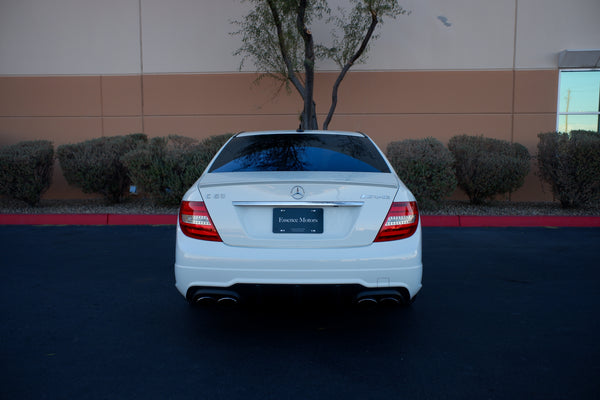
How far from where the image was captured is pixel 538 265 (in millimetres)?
5469

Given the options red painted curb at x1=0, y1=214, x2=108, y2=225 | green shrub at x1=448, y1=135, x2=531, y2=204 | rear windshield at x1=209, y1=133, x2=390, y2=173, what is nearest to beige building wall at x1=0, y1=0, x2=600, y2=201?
green shrub at x1=448, y1=135, x2=531, y2=204

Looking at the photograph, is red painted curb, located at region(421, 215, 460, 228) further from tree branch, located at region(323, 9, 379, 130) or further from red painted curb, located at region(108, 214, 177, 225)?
red painted curb, located at region(108, 214, 177, 225)

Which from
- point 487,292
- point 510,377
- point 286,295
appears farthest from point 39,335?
point 487,292

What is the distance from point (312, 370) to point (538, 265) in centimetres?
369

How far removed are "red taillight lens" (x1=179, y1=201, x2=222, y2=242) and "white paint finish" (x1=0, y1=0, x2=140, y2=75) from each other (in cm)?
951

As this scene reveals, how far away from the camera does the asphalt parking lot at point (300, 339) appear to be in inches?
107

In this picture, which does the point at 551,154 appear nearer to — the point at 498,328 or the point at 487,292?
the point at 487,292

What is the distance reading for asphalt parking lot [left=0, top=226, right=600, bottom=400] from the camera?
8.90 feet

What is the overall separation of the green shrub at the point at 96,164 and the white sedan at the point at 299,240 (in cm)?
677

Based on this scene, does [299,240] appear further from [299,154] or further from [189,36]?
[189,36]

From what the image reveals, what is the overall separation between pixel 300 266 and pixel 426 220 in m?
5.55

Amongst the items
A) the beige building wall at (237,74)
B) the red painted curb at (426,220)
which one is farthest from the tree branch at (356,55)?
the red painted curb at (426,220)

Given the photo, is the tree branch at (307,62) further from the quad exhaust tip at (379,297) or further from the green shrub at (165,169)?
the quad exhaust tip at (379,297)

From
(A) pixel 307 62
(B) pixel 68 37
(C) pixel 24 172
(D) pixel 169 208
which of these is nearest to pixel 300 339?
(D) pixel 169 208
